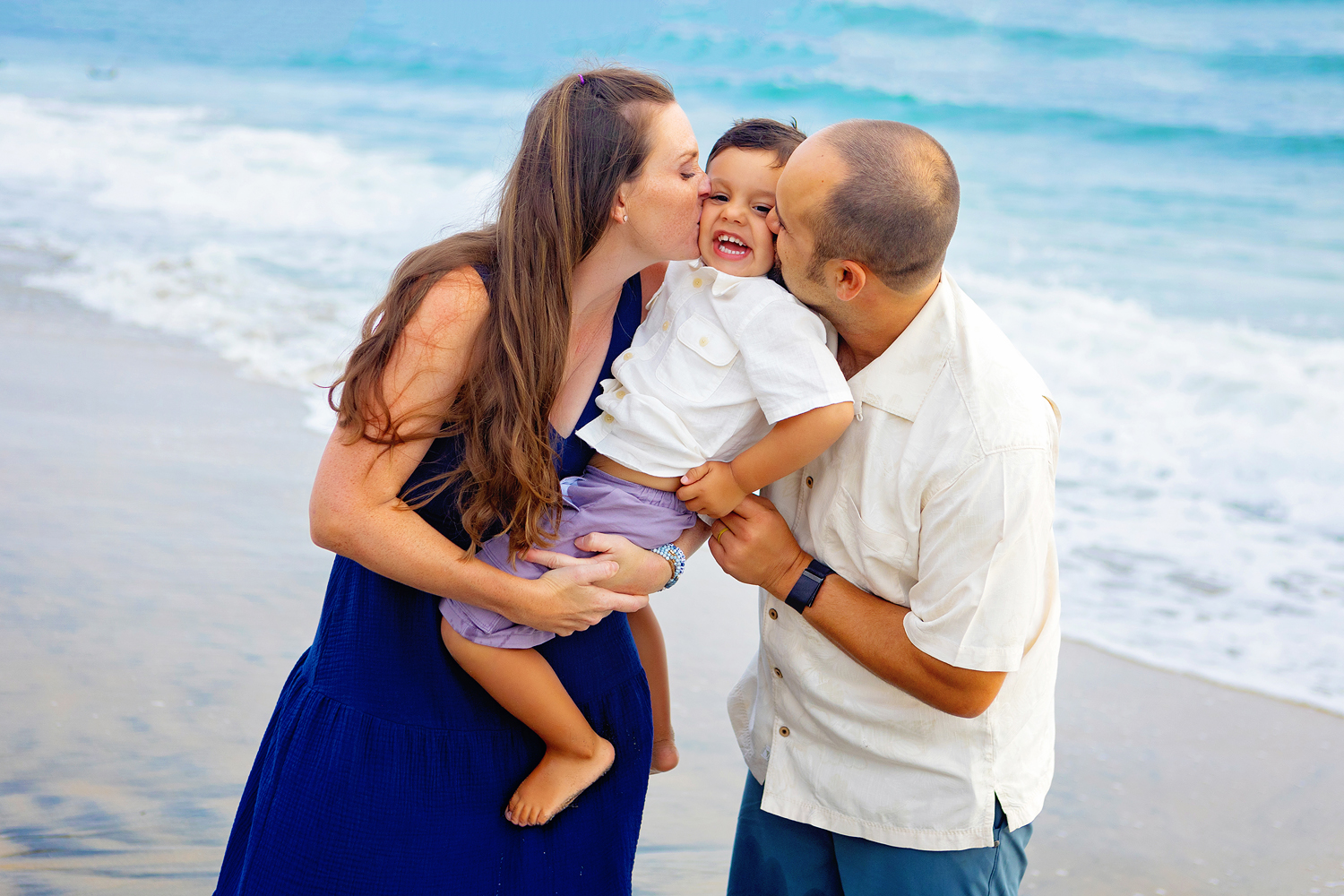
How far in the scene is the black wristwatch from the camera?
189cm

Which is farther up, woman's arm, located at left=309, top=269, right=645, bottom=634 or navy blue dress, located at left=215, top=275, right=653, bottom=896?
woman's arm, located at left=309, top=269, right=645, bottom=634

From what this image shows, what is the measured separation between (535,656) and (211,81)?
24345 millimetres

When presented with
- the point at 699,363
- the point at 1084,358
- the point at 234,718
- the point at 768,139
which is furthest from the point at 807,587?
the point at 1084,358

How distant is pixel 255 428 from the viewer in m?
5.93

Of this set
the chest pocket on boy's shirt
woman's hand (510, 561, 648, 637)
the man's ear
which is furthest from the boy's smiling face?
woman's hand (510, 561, 648, 637)

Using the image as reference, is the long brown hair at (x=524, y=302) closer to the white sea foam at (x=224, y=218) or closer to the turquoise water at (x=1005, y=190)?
the turquoise water at (x=1005, y=190)

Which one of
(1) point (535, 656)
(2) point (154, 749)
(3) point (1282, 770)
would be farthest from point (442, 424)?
(3) point (1282, 770)

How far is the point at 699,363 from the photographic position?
6.64 feet

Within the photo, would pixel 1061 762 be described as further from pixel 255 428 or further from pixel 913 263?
pixel 255 428

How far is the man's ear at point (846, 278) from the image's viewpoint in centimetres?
177

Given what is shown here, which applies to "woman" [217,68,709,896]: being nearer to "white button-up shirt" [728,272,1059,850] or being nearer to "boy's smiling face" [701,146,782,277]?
"boy's smiling face" [701,146,782,277]

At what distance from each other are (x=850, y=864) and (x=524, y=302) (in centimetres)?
115

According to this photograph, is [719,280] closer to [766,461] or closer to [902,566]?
[766,461]

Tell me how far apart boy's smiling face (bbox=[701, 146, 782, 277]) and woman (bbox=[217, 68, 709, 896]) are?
75mm
